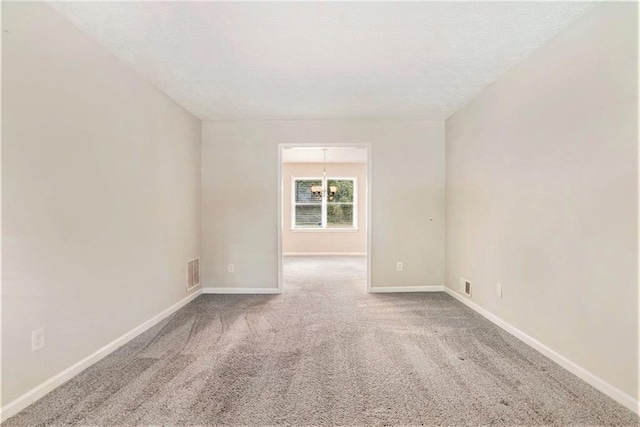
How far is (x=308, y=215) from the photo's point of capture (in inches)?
321

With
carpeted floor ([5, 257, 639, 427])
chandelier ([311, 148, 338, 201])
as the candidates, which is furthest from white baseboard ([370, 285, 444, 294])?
chandelier ([311, 148, 338, 201])

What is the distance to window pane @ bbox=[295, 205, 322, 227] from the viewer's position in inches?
321

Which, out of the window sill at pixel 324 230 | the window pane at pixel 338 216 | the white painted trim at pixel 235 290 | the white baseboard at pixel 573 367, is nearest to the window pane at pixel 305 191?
the window pane at pixel 338 216

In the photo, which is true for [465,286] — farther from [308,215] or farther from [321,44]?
[308,215]

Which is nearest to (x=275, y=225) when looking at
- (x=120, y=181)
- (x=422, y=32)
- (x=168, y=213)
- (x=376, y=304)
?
(x=168, y=213)

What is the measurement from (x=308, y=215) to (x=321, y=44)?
20.1 ft

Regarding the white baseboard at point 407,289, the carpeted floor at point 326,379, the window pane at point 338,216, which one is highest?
the window pane at point 338,216

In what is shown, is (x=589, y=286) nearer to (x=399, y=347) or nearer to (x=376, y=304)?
(x=399, y=347)

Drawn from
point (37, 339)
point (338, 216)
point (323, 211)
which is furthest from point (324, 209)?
point (37, 339)

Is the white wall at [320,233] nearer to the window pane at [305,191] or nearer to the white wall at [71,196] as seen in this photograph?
the window pane at [305,191]

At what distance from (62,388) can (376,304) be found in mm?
2938

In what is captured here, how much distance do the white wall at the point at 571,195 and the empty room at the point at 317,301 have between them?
0.01 metres

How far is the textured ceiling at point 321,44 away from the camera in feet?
6.06

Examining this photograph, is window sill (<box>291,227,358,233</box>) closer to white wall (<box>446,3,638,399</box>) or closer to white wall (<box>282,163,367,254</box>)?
white wall (<box>282,163,367,254</box>)
